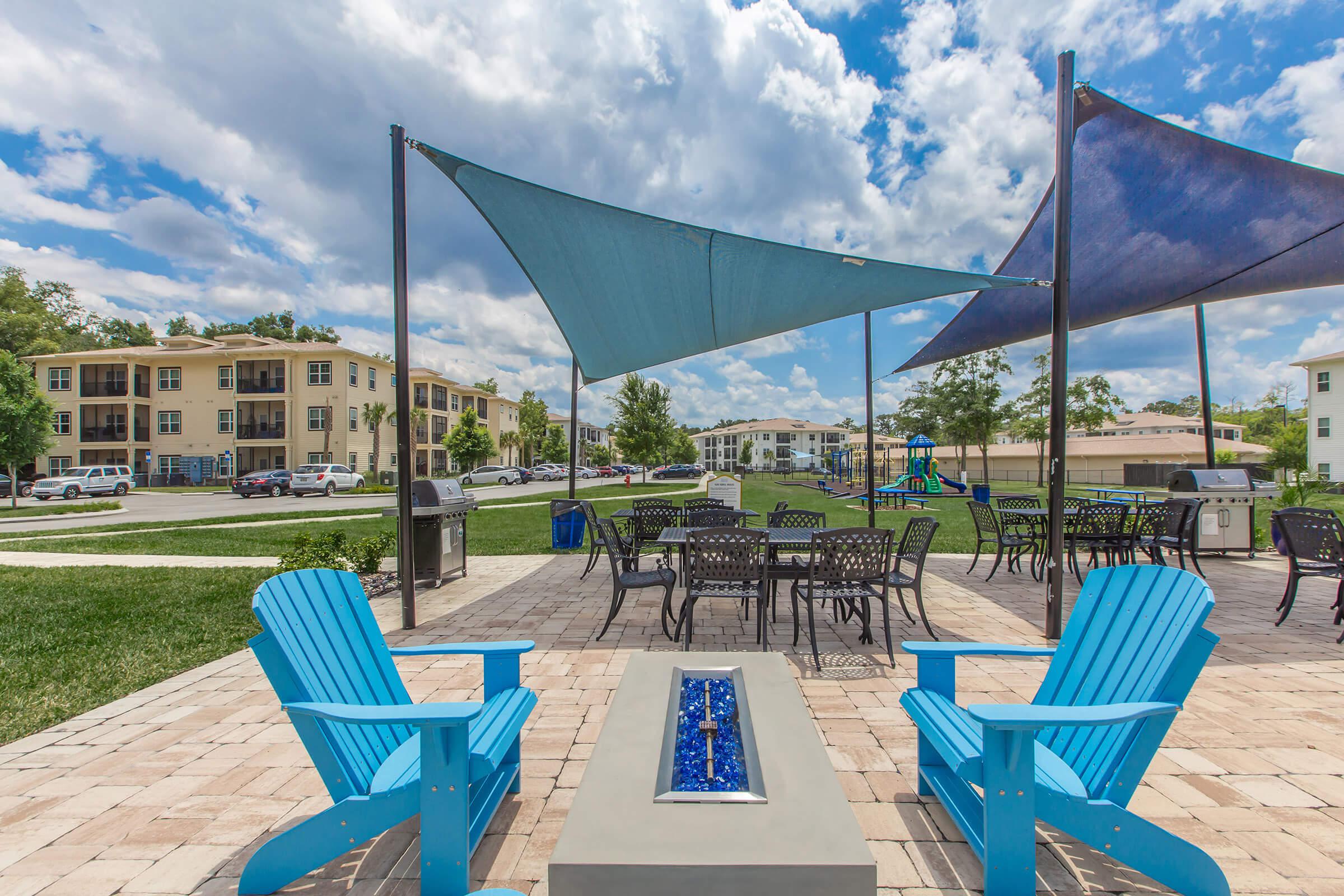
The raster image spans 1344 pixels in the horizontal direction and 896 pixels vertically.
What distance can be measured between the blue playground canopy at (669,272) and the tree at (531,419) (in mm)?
44138

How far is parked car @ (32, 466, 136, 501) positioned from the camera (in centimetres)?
2220

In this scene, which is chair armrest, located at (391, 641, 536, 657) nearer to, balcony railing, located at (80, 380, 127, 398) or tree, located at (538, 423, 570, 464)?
balcony railing, located at (80, 380, 127, 398)

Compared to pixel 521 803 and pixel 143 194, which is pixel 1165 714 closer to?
pixel 521 803

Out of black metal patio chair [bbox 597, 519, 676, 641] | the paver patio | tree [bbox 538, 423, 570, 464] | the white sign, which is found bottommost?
the paver patio

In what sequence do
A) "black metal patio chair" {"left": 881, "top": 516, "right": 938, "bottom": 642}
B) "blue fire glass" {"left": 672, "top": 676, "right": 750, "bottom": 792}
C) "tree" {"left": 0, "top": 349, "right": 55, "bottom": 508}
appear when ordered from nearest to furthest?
"blue fire glass" {"left": 672, "top": 676, "right": 750, "bottom": 792}
"black metal patio chair" {"left": 881, "top": 516, "right": 938, "bottom": 642}
"tree" {"left": 0, "top": 349, "right": 55, "bottom": 508}

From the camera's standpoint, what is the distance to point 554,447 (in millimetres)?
51969

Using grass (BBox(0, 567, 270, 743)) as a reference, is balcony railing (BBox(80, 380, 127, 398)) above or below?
above

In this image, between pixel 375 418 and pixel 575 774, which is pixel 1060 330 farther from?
pixel 375 418

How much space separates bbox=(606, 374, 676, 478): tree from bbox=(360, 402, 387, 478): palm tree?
14.6m

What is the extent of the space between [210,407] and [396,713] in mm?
40671

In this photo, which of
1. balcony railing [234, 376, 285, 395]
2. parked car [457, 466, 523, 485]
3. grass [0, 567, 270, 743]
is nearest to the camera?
grass [0, 567, 270, 743]

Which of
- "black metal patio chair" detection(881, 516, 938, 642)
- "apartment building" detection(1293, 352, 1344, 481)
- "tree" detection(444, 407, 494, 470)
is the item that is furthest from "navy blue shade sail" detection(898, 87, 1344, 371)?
"apartment building" detection(1293, 352, 1344, 481)

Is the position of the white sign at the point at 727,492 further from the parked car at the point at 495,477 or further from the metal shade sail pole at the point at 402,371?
the parked car at the point at 495,477

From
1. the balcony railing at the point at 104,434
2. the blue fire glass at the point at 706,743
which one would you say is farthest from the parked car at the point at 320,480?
the blue fire glass at the point at 706,743
